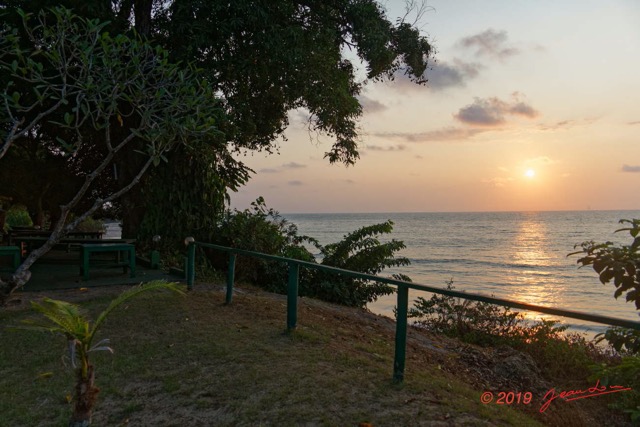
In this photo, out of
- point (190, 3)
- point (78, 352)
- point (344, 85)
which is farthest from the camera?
point (344, 85)

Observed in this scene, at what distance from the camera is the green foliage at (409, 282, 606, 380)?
8.48 metres

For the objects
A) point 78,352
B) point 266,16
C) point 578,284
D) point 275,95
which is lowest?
point 578,284

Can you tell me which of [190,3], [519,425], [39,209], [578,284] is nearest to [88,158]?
[39,209]

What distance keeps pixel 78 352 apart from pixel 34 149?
64.3 feet

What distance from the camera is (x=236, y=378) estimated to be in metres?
4.89

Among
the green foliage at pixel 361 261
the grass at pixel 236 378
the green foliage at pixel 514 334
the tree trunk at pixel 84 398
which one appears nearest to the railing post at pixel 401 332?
the grass at pixel 236 378

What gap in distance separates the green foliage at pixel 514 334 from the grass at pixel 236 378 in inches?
80.7

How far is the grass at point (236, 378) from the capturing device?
4.16 m

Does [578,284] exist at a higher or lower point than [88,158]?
lower

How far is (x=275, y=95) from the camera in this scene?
15.3m

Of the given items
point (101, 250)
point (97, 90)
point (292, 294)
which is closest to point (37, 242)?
point (101, 250)

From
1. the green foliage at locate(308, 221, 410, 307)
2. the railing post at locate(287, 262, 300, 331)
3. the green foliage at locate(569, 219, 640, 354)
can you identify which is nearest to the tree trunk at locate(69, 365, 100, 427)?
the railing post at locate(287, 262, 300, 331)

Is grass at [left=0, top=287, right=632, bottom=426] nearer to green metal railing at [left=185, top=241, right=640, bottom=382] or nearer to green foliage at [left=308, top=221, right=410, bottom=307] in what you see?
green metal railing at [left=185, top=241, right=640, bottom=382]

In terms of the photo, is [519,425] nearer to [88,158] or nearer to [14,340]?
[14,340]
